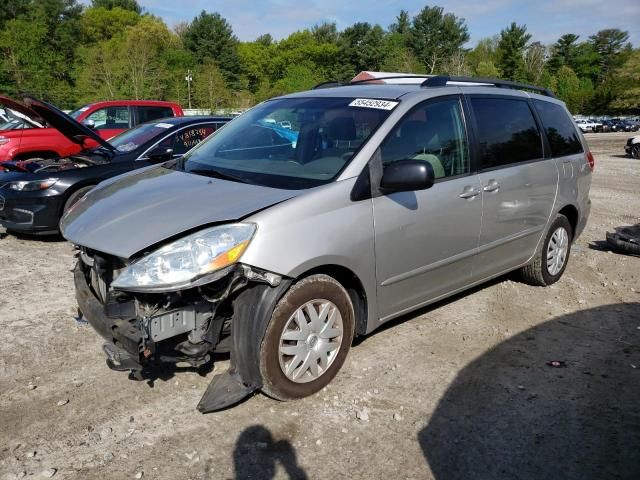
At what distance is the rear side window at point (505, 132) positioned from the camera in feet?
14.2

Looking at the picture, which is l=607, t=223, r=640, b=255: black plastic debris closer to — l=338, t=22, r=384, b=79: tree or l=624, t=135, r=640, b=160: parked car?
l=624, t=135, r=640, b=160: parked car

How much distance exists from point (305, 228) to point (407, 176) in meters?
0.74

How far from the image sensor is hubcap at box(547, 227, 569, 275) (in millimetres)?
5352

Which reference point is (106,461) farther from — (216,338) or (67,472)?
(216,338)

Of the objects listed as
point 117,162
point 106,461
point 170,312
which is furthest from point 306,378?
point 117,162

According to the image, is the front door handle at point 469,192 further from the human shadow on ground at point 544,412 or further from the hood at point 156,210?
the hood at point 156,210

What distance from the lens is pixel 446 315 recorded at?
470cm

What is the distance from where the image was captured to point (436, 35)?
87.4m

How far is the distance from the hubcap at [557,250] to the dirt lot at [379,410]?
2.34 feet

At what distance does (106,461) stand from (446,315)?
115 inches

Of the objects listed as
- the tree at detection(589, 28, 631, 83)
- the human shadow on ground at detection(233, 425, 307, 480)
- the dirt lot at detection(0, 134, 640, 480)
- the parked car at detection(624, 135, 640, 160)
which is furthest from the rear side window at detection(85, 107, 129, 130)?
the tree at detection(589, 28, 631, 83)

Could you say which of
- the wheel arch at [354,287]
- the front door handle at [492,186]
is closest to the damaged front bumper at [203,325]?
the wheel arch at [354,287]

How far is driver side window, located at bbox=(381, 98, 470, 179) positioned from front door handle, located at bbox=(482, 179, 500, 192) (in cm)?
23

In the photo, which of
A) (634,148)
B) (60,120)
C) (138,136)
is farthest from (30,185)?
(634,148)
